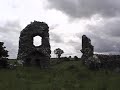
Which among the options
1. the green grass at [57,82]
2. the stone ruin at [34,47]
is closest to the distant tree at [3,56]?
the stone ruin at [34,47]

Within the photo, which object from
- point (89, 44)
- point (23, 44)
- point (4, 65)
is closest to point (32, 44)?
point (23, 44)

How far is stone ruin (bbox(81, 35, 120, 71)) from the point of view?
97.2 feet

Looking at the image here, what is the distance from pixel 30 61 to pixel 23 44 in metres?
2.56

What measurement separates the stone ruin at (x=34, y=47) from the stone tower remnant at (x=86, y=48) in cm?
690

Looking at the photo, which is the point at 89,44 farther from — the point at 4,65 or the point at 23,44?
the point at 4,65

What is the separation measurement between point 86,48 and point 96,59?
725 centimetres

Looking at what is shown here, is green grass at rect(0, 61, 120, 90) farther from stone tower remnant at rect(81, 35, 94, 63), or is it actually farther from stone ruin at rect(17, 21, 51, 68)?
stone tower remnant at rect(81, 35, 94, 63)

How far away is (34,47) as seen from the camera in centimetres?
3300

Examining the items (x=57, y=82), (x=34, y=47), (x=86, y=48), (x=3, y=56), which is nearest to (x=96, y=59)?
(x=86, y=48)

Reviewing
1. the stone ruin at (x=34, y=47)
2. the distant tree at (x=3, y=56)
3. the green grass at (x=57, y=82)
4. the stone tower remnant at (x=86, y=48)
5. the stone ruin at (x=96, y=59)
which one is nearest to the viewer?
the green grass at (x=57, y=82)

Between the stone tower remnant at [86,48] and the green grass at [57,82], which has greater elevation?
the stone tower remnant at [86,48]

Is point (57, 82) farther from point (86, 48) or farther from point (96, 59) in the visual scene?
point (86, 48)

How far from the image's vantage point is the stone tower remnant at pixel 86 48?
37031 millimetres

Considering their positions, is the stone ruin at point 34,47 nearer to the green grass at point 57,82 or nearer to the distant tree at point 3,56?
the distant tree at point 3,56
